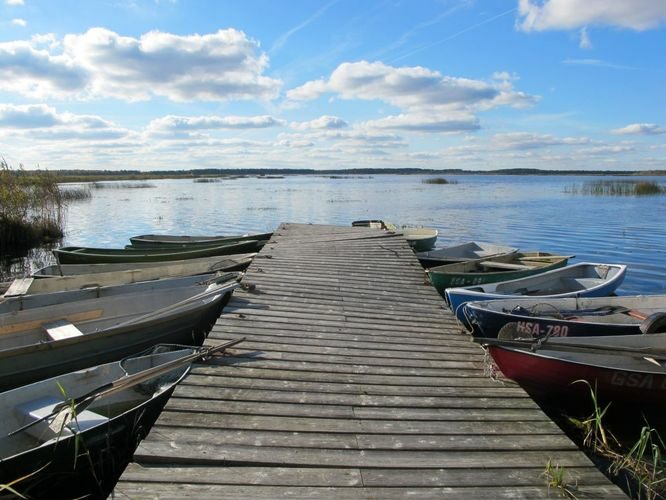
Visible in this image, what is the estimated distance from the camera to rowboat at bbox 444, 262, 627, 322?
7500mm

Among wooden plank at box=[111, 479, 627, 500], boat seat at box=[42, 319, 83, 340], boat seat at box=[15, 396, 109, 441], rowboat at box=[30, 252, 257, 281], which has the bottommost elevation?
boat seat at box=[15, 396, 109, 441]

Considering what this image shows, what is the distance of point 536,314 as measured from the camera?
6902mm

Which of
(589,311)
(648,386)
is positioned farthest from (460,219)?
(648,386)

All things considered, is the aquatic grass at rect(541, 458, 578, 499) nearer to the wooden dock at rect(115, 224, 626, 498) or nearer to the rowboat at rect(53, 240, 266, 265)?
the wooden dock at rect(115, 224, 626, 498)

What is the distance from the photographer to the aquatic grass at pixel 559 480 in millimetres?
2836

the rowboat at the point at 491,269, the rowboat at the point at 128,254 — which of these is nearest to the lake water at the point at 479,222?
the rowboat at the point at 491,269

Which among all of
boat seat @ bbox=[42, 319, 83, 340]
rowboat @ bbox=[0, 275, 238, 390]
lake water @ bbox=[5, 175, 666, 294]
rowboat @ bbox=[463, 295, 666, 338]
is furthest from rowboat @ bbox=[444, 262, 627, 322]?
boat seat @ bbox=[42, 319, 83, 340]

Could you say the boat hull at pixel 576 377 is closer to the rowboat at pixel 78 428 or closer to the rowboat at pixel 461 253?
the rowboat at pixel 78 428

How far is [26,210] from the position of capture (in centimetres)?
1733

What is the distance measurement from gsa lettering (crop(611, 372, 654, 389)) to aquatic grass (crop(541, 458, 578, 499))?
228 centimetres

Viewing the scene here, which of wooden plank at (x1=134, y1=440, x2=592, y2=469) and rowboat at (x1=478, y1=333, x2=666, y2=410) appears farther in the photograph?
rowboat at (x1=478, y1=333, x2=666, y2=410)

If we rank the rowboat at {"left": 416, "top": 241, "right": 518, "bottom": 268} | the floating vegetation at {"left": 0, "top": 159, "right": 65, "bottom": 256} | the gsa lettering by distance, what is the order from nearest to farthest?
1. the gsa lettering
2. the rowboat at {"left": 416, "top": 241, "right": 518, "bottom": 268}
3. the floating vegetation at {"left": 0, "top": 159, "right": 65, "bottom": 256}

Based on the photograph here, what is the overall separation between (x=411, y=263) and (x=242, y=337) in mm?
5393

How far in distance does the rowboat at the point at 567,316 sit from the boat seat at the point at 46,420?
4401 mm
